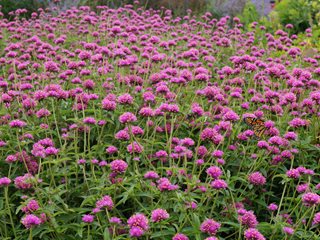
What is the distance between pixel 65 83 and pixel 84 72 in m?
0.47

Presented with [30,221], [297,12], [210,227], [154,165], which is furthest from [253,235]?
[297,12]

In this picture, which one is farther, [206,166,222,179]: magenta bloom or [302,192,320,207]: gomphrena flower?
[206,166,222,179]: magenta bloom

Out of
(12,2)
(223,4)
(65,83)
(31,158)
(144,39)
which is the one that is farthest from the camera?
(223,4)

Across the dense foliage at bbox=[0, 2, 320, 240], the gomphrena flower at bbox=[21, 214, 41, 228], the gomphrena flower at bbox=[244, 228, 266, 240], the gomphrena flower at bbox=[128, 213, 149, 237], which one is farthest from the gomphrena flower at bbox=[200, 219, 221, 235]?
the gomphrena flower at bbox=[21, 214, 41, 228]

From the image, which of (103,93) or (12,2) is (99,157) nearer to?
(103,93)

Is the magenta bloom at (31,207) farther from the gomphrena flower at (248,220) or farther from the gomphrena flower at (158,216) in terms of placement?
the gomphrena flower at (248,220)

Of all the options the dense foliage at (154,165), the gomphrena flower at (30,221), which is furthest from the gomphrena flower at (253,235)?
the gomphrena flower at (30,221)

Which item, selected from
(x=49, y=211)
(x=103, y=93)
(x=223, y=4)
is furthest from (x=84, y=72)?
(x=223, y=4)

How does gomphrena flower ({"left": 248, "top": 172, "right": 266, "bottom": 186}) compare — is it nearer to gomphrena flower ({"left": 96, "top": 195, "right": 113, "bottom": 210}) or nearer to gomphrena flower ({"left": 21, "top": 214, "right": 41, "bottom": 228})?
gomphrena flower ({"left": 96, "top": 195, "right": 113, "bottom": 210})

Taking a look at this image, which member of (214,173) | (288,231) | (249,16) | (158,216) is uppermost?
(214,173)

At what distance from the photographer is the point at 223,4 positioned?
12750mm

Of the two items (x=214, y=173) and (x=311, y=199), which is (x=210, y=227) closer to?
(x=214, y=173)

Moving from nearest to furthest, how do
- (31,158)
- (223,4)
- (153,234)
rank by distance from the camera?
(153,234) < (31,158) < (223,4)

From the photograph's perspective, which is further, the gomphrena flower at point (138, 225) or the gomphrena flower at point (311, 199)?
the gomphrena flower at point (311, 199)
